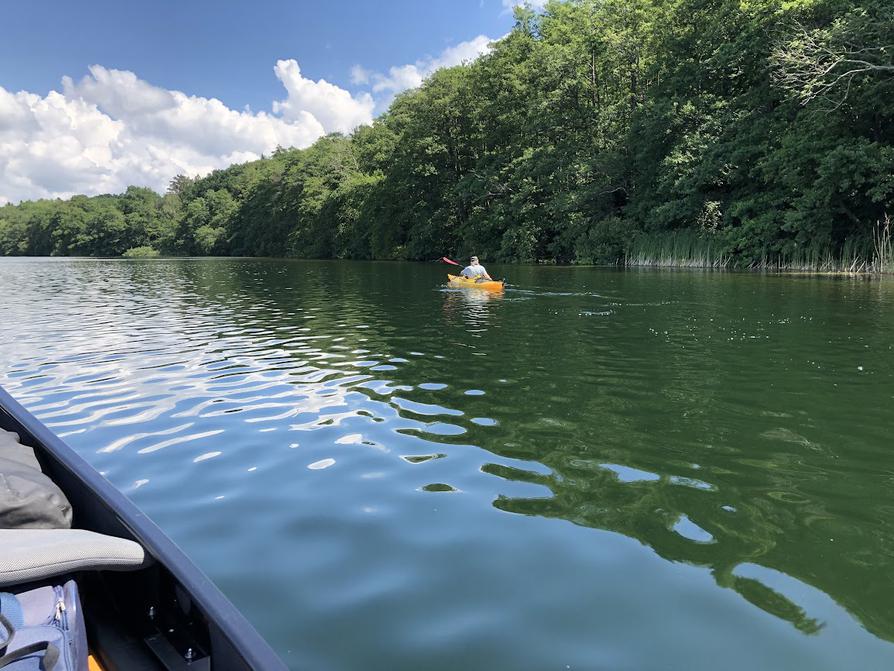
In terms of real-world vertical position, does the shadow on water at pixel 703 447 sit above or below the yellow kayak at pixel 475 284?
below

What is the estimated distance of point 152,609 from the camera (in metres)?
2.44

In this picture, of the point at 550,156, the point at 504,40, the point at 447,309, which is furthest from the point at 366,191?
the point at 447,309

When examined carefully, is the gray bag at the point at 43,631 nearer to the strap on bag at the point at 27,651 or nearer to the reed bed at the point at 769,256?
the strap on bag at the point at 27,651

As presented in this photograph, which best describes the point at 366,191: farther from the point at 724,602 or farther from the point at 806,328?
the point at 724,602

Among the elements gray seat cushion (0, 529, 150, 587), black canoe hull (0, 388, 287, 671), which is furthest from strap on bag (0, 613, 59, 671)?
black canoe hull (0, 388, 287, 671)

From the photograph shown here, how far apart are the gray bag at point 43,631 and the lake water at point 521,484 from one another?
0.98 metres

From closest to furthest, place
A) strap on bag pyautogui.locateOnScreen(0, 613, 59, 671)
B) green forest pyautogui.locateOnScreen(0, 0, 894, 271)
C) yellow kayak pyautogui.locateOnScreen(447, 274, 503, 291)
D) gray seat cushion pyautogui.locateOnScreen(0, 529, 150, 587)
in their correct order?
1. strap on bag pyautogui.locateOnScreen(0, 613, 59, 671)
2. gray seat cushion pyautogui.locateOnScreen(0, 529, 150, 587)
3. yellow kayak pyautogui.locateOnScreen(447, 274, 503, 291)
4. green forest pyautogui.locateOnScreen(0, 0, 894, 271)

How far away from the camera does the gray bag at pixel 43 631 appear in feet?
6.03

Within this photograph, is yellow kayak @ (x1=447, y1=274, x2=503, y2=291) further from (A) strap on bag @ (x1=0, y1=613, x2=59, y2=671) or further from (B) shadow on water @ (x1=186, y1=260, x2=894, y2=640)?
(A) strap on bag @ (x1=0, y1=613, x2=59, y2=671)

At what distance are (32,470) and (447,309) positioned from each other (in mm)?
13255

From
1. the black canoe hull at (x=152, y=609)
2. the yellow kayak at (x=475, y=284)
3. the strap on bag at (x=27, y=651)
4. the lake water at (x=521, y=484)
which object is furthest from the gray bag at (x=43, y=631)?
the yellow kayak at (x=475, y=284)

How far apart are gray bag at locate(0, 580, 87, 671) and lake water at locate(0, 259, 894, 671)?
3.22 ft

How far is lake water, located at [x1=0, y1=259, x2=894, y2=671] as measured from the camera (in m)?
→ 2.98

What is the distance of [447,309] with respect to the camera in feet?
52.4
